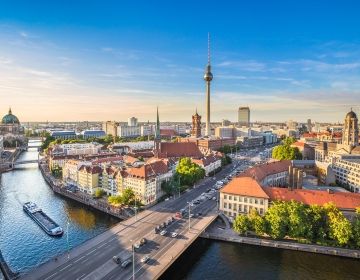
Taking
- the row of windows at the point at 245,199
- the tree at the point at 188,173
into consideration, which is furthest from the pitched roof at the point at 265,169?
the tree at the point at 188,173

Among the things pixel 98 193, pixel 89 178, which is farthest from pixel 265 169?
pixel 89 178

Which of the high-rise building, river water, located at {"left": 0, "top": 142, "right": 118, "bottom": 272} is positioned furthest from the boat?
the high-rise building

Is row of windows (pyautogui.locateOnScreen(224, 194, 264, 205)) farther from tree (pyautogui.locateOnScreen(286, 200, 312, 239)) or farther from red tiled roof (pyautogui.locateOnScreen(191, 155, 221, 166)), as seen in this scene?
red tiled roof (pyautogui.locateOnScreen(191, 155, 221, 166))

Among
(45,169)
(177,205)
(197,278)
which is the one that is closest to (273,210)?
(197,278)

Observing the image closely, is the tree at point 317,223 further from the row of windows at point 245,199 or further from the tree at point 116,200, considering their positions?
the tree at point 116,200

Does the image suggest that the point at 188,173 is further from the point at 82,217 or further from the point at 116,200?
the point at 82,217

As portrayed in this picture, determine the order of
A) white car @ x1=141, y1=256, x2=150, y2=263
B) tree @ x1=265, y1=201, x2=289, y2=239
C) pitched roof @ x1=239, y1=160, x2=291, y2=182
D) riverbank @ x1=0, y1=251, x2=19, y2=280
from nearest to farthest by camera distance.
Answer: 1. riverbank @ x1=0, y1=251, x2=19, y2=280
2. white car @ x1=141, y1=256, x2=150, y2=263
3. tree @ x1=265, y1=201, x2=289, y2=239
4. pitched roof @ x1=239, y1=160, x2=291, y2=182

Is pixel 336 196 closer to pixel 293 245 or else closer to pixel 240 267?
pixel 293 245
